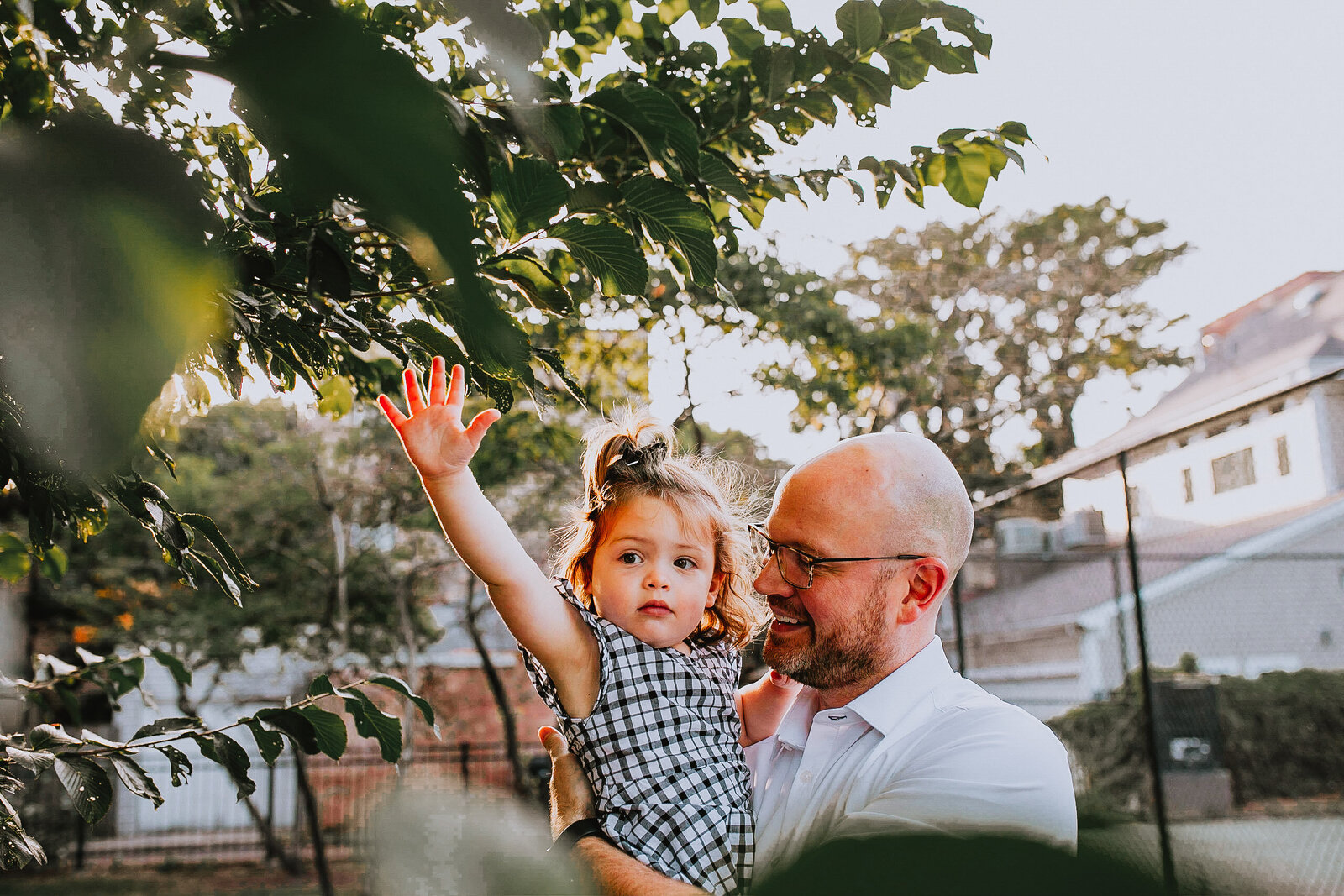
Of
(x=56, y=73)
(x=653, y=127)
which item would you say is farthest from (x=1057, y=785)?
(x=56, y=73)

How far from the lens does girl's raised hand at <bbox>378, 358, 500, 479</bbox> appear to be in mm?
1240

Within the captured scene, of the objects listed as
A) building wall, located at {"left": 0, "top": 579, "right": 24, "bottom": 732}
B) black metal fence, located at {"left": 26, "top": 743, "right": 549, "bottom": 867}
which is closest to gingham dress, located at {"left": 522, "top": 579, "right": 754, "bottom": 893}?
black metal fence, located at {"left": 26, "top": 743, "right": 549, "bottom": 867}

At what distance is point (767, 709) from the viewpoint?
8.68ft

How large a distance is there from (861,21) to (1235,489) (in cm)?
1398

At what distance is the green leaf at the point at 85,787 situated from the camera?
1.40 meters

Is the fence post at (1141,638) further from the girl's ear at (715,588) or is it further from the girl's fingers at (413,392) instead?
the girl's fingers at (413,392)

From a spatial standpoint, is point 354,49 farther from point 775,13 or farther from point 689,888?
point 689,888

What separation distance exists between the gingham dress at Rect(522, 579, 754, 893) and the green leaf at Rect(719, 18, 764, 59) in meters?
1.15

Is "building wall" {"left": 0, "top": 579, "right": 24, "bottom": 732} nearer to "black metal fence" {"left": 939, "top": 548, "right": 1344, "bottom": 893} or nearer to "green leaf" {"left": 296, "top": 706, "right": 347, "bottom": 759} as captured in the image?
"black metal fence" {"left": 939, "top": 548, "right": 1344, "bottom": 893}

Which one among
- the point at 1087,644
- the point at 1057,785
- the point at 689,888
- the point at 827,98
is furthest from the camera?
the point at 1087,644

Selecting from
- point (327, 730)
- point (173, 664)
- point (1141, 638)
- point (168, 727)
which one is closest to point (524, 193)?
point (327, 730)

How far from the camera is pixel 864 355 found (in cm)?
976

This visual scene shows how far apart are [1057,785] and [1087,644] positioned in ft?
53.7

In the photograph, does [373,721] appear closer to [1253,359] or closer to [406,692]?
[406,692]
